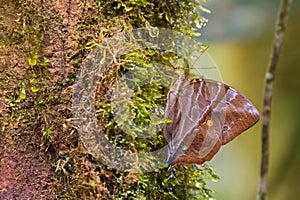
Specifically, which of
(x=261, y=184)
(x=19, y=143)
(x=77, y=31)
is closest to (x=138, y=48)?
(x=77, y=31)

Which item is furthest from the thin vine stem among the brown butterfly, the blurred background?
the blurred background

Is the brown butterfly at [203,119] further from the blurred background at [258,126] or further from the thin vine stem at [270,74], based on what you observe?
the blurred background at [258,126]

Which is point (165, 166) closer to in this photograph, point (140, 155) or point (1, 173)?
point (140, 155)

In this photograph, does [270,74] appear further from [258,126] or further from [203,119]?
[258,126]

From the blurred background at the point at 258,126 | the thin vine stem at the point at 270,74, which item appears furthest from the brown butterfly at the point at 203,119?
the blurred background at the point at 258,126

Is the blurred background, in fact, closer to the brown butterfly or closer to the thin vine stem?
the thin vine stem

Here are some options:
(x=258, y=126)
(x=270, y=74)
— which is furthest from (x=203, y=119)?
(x=258, y=126)
